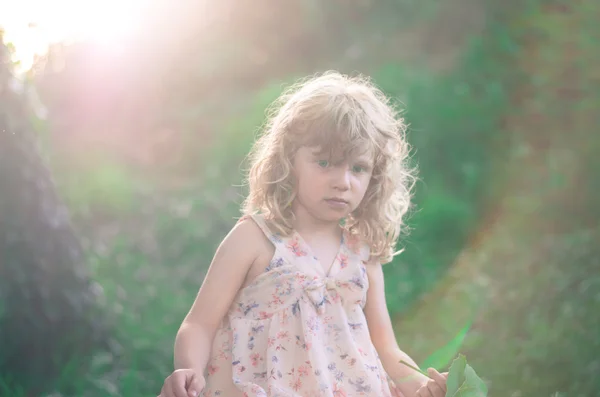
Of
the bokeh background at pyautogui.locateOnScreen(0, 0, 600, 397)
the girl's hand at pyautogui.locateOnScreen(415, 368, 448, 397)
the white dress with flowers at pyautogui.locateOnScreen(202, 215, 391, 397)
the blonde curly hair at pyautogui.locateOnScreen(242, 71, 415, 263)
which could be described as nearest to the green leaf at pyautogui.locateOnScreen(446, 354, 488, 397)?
the girl's hand at pyautogui.locateOnScreen(415, 368, 448, 397)

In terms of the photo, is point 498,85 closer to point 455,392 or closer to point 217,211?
point 217,211

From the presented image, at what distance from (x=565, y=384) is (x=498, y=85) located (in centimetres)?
181

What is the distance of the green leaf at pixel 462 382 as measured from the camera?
185 centimetres

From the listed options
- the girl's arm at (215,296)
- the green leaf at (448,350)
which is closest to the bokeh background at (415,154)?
the green leaf at (448,350)

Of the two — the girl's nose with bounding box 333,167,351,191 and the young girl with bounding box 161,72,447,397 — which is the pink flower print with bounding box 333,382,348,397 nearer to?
the young girl with bounding box 161,72,447,397

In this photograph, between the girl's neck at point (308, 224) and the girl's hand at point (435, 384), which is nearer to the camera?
the girl's hand at point (435, 384)

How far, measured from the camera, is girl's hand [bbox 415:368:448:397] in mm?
1955

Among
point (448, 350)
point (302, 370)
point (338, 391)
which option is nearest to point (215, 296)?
point (302, 370)

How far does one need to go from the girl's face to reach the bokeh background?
1.45 meters

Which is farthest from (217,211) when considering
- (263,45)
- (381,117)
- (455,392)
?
(455,392)

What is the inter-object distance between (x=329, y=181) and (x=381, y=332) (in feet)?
1.68

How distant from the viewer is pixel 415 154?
4.48 metres

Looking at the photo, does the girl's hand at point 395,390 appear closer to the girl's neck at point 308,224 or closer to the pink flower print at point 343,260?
the pink flower print at point 343,260

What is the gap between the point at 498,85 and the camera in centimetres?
443
